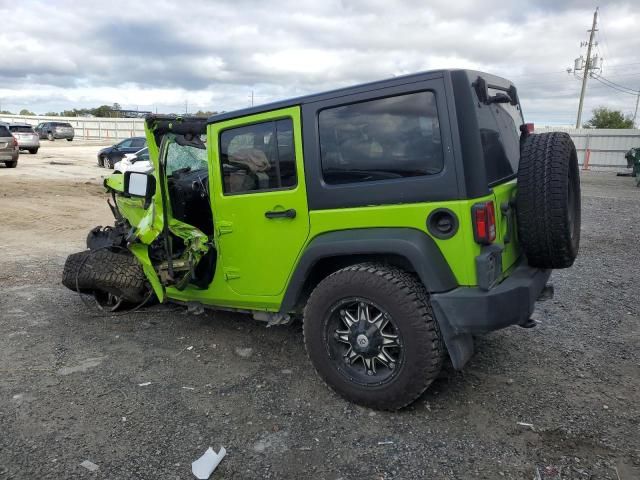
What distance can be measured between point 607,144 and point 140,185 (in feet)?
89.3

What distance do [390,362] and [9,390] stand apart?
2.62 m

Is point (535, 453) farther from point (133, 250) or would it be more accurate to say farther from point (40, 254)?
point (40, 254)

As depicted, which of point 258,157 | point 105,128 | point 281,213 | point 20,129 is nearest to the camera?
point 281,213

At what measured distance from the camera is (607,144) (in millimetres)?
25703

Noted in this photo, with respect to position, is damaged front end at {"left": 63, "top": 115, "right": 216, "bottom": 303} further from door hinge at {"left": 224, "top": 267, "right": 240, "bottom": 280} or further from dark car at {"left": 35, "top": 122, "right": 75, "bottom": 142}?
dark car at {"left": 35, "top": 122, "right": 75, "bottom": 142}

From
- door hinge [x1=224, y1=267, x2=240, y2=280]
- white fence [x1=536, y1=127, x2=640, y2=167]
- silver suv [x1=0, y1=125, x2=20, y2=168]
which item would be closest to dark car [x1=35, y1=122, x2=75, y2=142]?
silver suv [x1=0, y1=125, x2=20, y2=168]

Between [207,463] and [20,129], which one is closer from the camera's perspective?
[207,463]

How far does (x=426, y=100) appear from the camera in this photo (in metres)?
2.92

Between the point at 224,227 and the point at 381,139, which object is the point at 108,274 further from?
the point at 381,139

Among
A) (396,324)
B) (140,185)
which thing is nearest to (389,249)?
(396,324)

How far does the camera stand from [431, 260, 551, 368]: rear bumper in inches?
111

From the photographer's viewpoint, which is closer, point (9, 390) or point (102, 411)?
point (102, 411)

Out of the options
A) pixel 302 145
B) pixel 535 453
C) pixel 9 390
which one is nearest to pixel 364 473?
pixel 535 453

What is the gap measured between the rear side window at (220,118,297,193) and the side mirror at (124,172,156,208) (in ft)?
2.05
